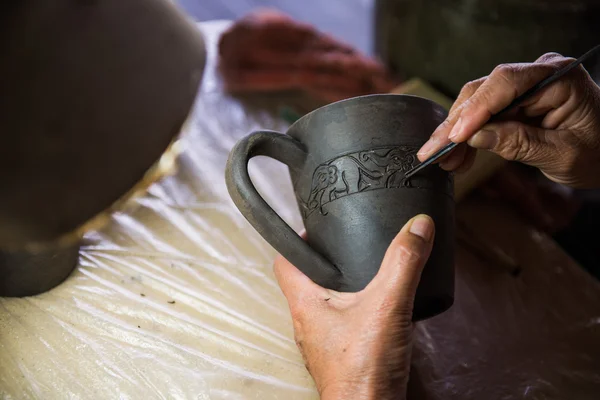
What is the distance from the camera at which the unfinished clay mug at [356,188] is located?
0.88 metres

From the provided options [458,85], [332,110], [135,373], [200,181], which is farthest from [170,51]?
[458,85]

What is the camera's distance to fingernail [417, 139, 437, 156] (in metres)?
0.87

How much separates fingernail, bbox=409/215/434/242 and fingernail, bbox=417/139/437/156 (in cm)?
10

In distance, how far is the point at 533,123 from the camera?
1048 millimetres

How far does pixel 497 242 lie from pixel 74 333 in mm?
1002

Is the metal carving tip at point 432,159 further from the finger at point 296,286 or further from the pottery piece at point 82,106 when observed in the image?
the pottery piece at point 82,106

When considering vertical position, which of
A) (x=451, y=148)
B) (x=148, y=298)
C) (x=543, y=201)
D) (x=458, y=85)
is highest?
(x=451, y=148)

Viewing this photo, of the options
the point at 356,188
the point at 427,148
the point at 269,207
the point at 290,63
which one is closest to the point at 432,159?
the point at 427,148

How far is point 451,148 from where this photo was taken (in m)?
0.85

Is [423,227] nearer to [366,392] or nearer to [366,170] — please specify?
[366,170]

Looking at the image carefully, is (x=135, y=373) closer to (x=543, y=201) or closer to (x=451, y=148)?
(x=451, y=148)

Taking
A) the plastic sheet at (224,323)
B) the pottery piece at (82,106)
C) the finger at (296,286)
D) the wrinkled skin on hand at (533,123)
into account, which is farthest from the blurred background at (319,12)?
the pottery piece at (82,106)

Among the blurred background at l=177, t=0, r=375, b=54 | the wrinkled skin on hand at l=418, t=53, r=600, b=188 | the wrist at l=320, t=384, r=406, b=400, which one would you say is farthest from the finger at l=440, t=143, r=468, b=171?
the blurred background at l=177, t=0, r=375, b=54

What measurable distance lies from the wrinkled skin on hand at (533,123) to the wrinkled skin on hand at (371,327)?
16 centimetres
